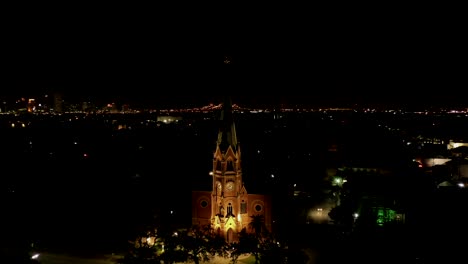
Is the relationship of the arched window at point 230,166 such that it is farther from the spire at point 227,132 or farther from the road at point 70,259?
the road at point 70,259

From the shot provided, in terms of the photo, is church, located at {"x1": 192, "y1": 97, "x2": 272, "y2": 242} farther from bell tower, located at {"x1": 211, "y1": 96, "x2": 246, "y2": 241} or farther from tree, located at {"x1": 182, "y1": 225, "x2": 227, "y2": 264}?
tree, located at {"x1": 182, "y1": 225, "x2": 227, "y2": 264}

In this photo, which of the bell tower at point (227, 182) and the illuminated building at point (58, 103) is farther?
the illuminated building at point (58, 103)

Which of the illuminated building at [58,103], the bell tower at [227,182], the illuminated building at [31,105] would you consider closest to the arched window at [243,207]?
the bell tower at [227,182]

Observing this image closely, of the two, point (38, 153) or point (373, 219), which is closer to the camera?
point (373, 219)

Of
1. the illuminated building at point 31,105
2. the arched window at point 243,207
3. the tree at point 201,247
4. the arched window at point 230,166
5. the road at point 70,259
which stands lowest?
the road at point 70,259

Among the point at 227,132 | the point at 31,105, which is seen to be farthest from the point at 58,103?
the point at 227,132

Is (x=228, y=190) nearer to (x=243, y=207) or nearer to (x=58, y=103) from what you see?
(x=243, y=207)

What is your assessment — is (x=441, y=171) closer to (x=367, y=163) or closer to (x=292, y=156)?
(x=367, y=163)

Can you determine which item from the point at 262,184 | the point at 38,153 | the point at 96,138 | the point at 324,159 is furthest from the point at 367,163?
the point at 96,138
